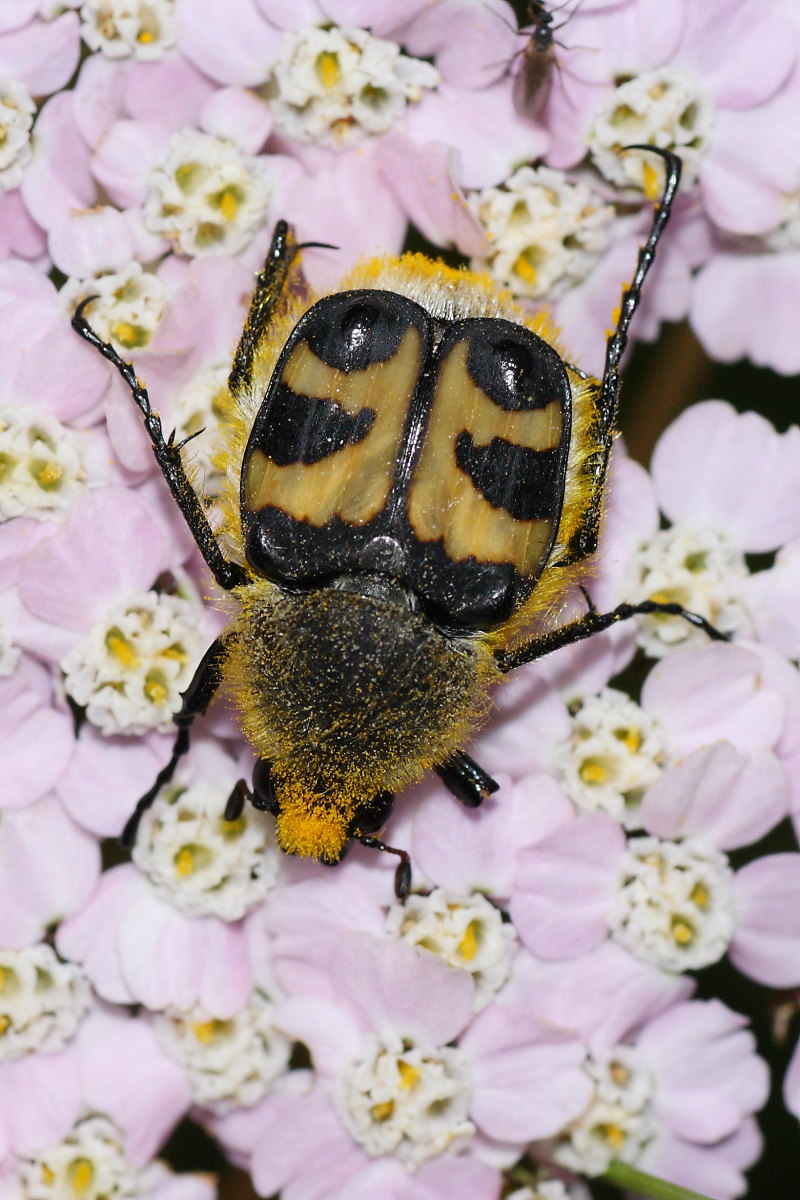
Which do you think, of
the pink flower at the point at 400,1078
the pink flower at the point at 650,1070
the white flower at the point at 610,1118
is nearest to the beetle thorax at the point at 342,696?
the pink flower at the point at 400,1078

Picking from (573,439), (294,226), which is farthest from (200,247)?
(573,439)

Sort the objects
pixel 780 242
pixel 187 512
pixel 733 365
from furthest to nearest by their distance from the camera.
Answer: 1. pixel 733 365
2. pixel 780 242
3. pixel 187 512

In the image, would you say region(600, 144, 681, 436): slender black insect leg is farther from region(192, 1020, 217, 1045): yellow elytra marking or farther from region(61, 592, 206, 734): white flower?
region(192, 1020, 217, 1045): yellow elytra marking

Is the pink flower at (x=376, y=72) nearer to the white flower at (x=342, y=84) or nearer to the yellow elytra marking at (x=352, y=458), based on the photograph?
the white flower at (x=342, y=84)

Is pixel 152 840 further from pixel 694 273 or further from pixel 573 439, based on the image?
pixel 694 273

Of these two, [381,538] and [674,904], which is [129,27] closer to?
[381,538]

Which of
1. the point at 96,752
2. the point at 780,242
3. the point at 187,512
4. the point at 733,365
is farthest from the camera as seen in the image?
the point at 733,365
